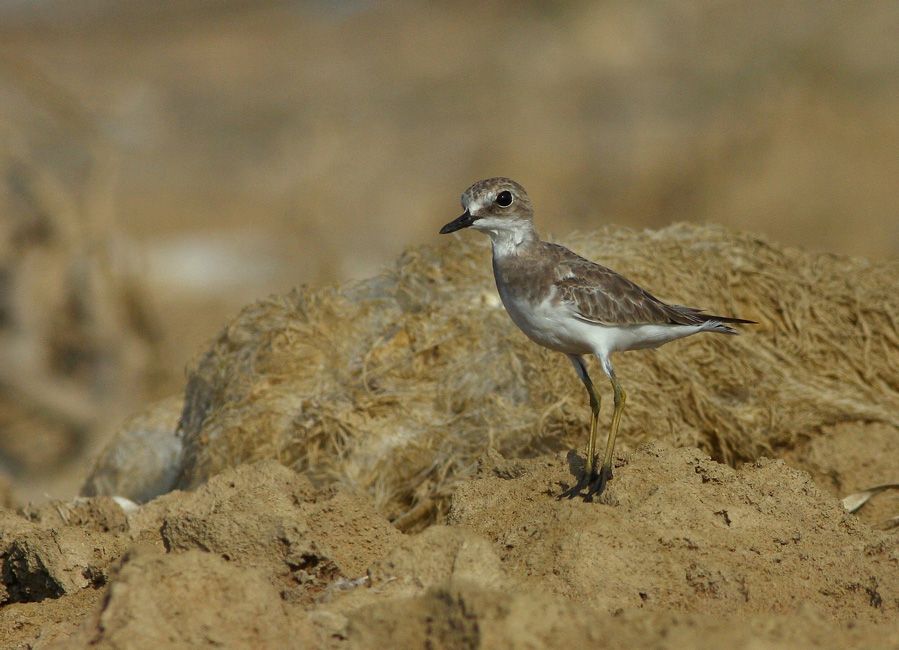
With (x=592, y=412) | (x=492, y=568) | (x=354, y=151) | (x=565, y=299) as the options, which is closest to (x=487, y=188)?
(x=565, y=299)

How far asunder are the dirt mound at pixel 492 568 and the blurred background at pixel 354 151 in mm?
4519

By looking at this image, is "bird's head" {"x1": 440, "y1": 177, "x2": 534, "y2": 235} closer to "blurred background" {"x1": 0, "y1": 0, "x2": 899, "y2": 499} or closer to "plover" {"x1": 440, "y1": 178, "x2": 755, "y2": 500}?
"plover" {"x1": 440, "y1": 178, "x2": 755, "y2": 500}

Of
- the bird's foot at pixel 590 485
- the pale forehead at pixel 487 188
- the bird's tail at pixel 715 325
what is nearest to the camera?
the bird's foot at pixel 590 485

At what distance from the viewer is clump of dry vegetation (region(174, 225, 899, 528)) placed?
268 inches

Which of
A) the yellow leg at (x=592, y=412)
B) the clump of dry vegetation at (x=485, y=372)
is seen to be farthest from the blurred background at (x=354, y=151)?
the yellow leg at (x=592, y=412)

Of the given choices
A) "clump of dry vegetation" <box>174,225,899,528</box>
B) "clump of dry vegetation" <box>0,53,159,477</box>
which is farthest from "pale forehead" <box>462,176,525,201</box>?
"clump of dry vegetation" <box>0,53,159,477</box>

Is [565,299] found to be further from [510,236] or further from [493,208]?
[493,208]

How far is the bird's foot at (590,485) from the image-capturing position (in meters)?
5.07

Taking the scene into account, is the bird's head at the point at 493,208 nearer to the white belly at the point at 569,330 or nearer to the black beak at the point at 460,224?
the black beak at the point at 460,224

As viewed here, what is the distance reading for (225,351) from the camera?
7828 millimetres

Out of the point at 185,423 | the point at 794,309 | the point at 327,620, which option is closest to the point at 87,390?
the point at 185,423

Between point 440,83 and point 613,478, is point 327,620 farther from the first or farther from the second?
point 440,83

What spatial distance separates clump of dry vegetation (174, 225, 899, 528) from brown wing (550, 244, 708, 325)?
1314mm

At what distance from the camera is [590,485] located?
16.9 ft
